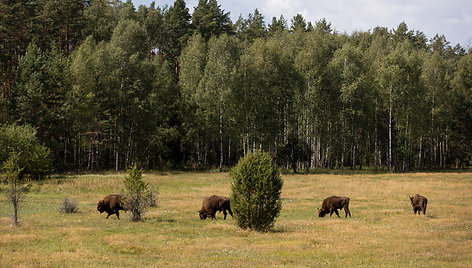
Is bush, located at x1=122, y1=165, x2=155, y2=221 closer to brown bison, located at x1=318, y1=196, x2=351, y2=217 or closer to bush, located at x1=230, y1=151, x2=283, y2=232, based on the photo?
bush, located at x1=230, y1=151, x2=283, y2=232

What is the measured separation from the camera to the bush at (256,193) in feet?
70.7

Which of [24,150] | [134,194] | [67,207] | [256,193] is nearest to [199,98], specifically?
[24,150]

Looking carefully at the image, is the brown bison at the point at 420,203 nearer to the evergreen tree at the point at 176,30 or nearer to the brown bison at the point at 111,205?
the brown bison at the point at 111,205

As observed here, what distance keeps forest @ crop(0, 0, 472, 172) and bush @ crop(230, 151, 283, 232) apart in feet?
146

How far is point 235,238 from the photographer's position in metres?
19.2

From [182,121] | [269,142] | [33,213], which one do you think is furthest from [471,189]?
[182,121]

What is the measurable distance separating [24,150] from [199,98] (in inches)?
1188

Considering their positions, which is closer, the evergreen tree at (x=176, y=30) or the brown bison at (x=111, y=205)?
the brown bison at (x=111, y=205)

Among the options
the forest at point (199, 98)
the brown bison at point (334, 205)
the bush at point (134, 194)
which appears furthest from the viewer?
the forest at point (199, 98)

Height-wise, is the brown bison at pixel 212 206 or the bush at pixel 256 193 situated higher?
the bush at pixel 256 193

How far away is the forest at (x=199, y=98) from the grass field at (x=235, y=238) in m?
30.6

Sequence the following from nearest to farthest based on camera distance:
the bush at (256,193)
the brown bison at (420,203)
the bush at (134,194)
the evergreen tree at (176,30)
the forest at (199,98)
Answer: the bush at (256,193), the bush at (134,194), the brown bison at (420,203), the forest at (199,98), the evergreen tree at (176,30)

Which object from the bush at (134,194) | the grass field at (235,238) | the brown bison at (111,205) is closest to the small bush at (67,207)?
the grass field at (235,238)

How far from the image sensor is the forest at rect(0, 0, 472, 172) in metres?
63.0
